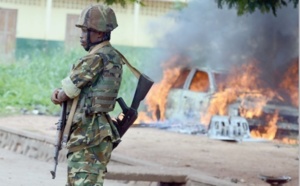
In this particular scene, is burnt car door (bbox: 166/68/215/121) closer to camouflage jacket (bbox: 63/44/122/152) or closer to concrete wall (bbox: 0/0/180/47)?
concrete wall (bbox: 0/0/180/47)

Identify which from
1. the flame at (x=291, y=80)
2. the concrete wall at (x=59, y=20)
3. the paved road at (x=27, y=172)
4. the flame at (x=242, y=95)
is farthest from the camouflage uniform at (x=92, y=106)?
the concrete wall at (x=59, y=20)

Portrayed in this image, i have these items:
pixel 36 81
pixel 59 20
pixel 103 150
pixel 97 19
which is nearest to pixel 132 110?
pixel 103 150

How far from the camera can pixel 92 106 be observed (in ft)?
23.2

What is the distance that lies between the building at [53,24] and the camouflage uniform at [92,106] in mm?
20133

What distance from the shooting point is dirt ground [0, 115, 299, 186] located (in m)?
12.6

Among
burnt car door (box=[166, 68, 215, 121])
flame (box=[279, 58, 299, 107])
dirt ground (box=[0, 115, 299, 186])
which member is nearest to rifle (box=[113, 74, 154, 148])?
dirt ground (box=[0, 115, 299, 186])

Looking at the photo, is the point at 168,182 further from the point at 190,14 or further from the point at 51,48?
the point at 51,48

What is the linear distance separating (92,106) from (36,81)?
18.9 m

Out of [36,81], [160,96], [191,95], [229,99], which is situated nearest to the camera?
[229,99]

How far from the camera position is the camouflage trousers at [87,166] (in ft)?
23.3

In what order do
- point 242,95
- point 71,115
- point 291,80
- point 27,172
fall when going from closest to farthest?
1. point 71,115
2. point 27,172
3. point 242,95
4. point 291,80

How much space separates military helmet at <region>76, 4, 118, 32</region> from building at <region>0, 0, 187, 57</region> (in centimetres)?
2006

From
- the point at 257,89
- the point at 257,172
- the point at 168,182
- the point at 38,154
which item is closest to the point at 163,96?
the point at 257,89

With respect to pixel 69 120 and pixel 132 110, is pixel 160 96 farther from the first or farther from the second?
pixel 69 120
